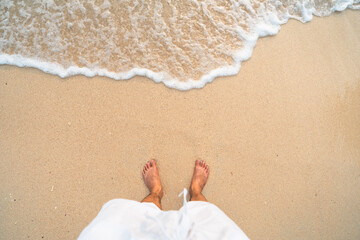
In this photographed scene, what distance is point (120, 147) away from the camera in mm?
1508

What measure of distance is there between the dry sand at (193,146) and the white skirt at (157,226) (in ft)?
1.34

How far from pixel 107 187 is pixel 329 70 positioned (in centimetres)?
178

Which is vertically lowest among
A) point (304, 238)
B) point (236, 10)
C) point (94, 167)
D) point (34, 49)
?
point (304, 238)

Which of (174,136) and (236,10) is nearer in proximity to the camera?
(174,136)

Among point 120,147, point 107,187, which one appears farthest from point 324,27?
point 107,187

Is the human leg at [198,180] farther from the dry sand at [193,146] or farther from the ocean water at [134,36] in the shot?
the ocean water at [134,36]

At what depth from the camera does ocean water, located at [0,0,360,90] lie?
63.3 inches

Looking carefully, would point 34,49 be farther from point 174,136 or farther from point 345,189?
point 345,189

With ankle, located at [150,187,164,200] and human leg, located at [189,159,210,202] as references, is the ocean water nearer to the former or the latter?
human leg, located at [189,159,210,202]

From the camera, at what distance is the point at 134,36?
1.63 meters

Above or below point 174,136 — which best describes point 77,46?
above

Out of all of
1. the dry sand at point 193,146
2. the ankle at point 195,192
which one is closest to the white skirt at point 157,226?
the ankle at point 195,192

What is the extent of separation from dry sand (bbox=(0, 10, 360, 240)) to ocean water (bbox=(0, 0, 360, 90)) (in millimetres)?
117

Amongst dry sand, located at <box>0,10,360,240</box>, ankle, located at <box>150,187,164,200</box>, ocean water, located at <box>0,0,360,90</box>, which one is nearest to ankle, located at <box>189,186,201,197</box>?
dry sand, located at <box>0,10,360,240</box>
